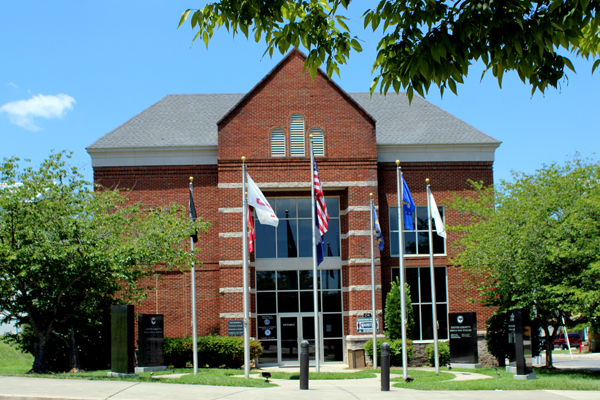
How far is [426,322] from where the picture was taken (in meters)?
27.3

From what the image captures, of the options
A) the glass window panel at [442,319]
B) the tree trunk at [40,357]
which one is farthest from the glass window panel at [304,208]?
the tree trunk at [40,357]

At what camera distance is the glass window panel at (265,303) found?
27422 millimetres

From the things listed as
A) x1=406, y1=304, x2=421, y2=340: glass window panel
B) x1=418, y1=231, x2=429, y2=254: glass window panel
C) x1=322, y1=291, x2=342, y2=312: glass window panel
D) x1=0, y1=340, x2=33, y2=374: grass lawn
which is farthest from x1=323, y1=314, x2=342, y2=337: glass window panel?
x1=0, y1=340, x2=33, y2=374: grass lawn

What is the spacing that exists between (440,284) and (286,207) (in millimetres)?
7890

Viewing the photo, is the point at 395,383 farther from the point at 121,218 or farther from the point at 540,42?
the point at 540,42

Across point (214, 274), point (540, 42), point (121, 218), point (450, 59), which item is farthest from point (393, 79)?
point (214, 274)

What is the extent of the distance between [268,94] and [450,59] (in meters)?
22.3

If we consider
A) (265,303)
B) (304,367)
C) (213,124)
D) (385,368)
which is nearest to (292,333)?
(265,303)

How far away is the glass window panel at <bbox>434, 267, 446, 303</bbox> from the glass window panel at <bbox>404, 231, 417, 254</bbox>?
55.8 inches

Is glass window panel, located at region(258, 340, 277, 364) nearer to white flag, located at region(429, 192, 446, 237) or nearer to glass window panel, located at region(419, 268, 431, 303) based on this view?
glass window panel, located at region(419, 268, 431, 303)

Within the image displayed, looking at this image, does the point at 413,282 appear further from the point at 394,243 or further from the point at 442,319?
the point at 442,319

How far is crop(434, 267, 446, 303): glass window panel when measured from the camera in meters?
27.5

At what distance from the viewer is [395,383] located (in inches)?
691

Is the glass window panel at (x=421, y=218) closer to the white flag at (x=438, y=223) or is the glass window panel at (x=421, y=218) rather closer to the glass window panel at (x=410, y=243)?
the glass window panel at (x=410, y=243)
